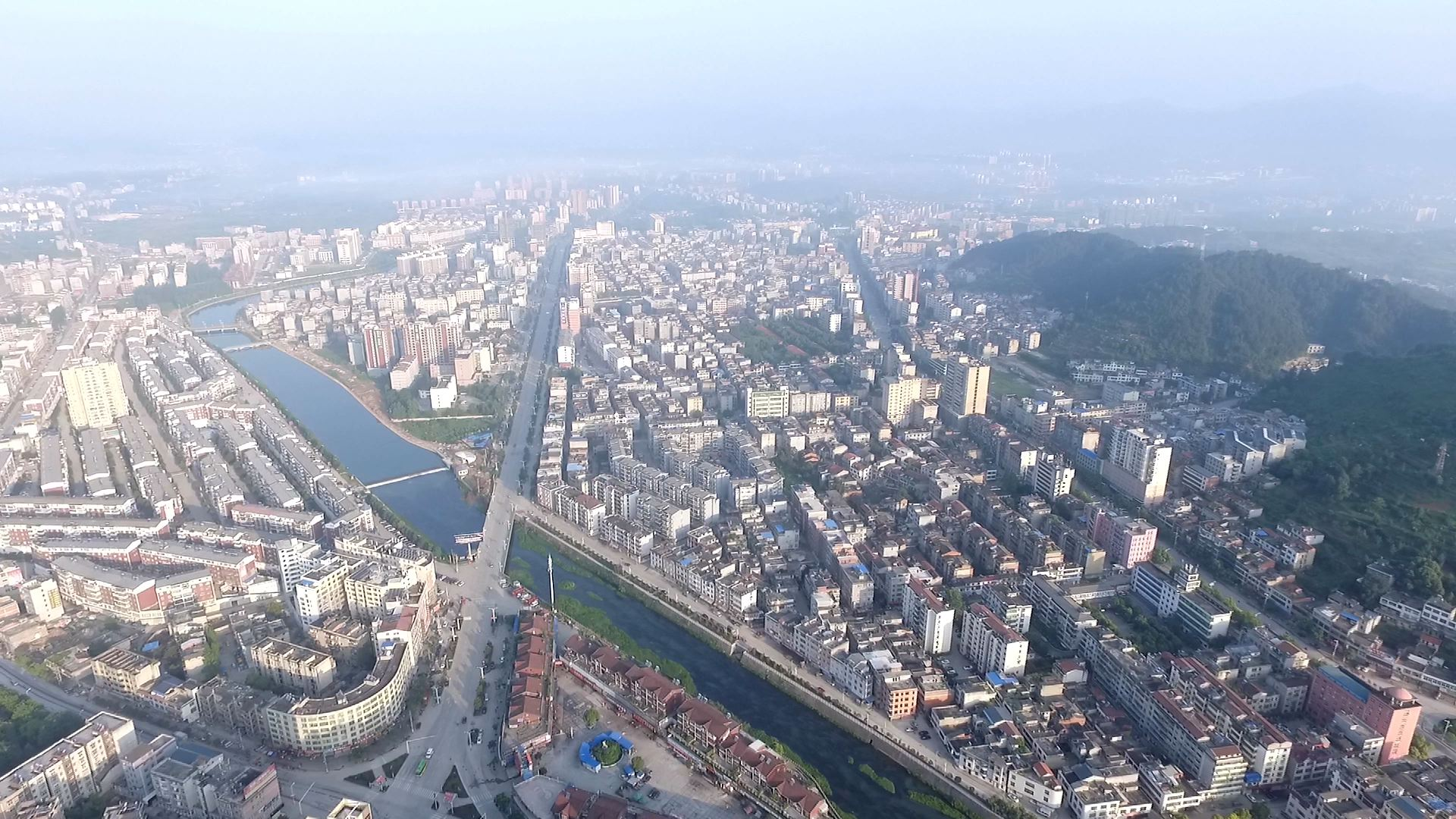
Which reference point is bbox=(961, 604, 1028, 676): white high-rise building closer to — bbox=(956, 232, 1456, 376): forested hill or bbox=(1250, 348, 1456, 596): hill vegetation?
bbox=(1250, 348, 1456, 596): hill vegetation

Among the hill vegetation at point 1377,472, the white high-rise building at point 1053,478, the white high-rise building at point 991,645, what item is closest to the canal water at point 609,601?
the white high-rise building at point 991,645

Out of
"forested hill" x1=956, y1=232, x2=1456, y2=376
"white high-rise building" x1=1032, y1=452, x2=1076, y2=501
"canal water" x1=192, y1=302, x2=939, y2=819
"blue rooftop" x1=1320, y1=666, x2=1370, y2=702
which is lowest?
"canal water" x1=192, y1=302, x2=939, y2=819

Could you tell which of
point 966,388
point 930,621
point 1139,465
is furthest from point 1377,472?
point 930,621

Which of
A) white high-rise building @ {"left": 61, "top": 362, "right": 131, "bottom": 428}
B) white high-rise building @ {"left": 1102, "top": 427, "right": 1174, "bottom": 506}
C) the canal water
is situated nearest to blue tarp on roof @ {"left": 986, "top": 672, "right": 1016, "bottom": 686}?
the canal water

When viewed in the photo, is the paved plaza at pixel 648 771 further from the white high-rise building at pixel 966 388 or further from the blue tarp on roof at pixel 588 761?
the white high-rise building at pixel 966 388

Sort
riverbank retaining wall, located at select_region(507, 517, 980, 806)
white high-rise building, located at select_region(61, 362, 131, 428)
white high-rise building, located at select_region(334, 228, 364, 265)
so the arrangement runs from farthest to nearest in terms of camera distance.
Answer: white high-rise building, located at select_region(334, 228, 364, 265) < white high-rise building, located at select_region(61, 362, 131, 428) < riverbank retaining wall, located at select_region(507, 517, 980, 806)

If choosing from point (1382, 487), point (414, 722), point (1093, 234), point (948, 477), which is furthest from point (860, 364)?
point (1093, 234)
